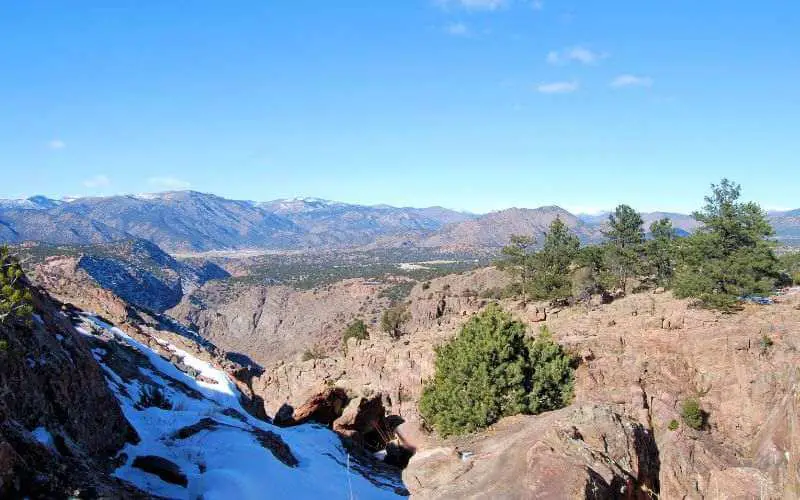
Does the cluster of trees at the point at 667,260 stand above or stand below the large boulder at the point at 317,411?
above

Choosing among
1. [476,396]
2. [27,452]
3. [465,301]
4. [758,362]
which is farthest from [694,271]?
[465,301]

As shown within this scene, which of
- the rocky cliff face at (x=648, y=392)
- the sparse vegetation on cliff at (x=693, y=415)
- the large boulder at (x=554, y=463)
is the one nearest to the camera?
the large boulder at (x=554, y=463)

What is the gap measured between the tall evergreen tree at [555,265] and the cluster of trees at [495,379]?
95.3 feet

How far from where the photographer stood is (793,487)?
11.9 m

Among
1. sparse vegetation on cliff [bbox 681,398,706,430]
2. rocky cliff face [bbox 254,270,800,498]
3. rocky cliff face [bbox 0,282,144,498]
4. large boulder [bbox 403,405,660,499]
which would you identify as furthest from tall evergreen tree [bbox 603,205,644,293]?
rocky cliff face [bbox 0,282,144,498]

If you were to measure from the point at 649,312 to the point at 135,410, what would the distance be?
113 ft

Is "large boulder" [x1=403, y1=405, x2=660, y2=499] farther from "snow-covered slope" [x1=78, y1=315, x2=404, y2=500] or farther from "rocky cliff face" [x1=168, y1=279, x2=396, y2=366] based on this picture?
"rocky cliff face" [x1=168, y1=279, x2=396, y2=366]

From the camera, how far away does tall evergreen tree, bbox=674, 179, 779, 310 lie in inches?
1324

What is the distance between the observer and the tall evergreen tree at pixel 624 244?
2351 inches

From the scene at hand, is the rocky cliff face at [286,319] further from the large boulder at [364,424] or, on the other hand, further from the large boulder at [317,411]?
the large boulder at [364,424]

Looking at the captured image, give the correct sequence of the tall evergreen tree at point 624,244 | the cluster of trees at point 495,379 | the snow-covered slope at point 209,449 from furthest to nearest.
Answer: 1. the tall evergreen tree at point 624,244
2. the cluster of trees at point 495,379
3. the snow-covered slope at point 209,449

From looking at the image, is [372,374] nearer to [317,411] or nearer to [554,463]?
[317,411]

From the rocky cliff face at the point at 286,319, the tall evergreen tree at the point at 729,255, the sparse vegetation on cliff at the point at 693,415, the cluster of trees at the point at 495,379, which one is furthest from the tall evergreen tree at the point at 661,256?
the rocky cliff face at the point at 286,319

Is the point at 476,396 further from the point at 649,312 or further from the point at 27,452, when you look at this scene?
the point at 649,312
